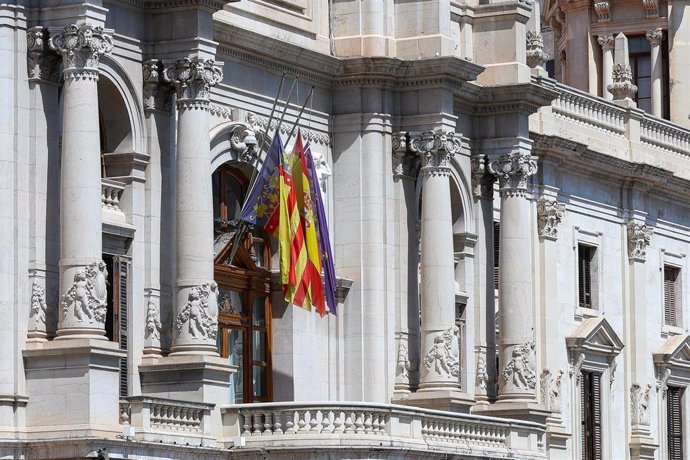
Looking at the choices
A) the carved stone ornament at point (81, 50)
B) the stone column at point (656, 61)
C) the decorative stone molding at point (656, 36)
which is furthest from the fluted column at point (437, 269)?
the decorative stone molding at point (656, 36)

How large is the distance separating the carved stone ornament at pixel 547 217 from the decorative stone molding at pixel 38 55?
797 inches

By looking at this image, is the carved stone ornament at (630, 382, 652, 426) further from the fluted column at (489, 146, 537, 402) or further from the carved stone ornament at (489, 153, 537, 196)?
the carved stone ornament at (489, 153, 537, 196)

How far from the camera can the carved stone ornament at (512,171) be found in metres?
56.6

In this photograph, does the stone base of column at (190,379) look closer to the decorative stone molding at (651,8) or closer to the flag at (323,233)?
the flag at (323,233)

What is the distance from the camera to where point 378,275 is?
5309 centimetres

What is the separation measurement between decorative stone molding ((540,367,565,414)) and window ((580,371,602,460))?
1.59 m

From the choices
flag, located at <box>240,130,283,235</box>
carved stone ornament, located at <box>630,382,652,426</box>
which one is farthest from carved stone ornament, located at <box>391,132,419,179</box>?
carved stone ornament, located at <box>630,382,652,426</box>

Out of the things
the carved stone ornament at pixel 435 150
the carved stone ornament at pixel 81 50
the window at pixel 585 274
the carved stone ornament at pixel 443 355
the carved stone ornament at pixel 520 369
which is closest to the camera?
the carved stone ornament at pixel 81 50

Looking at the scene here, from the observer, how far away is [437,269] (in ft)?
173

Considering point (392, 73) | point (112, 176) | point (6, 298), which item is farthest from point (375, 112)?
point (6, 298)

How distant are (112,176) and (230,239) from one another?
4.27 meters

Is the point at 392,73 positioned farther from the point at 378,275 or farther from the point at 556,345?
the point at 556,345

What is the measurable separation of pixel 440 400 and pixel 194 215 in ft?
26.2

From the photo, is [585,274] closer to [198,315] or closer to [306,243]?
[306,243]
